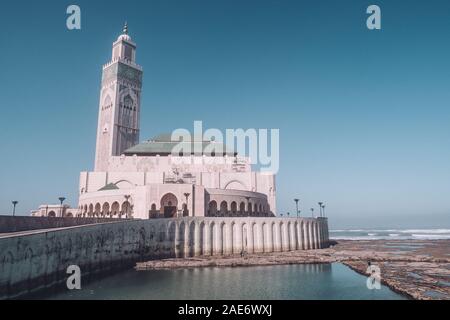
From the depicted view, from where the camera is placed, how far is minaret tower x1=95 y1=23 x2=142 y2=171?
7469 centimetres

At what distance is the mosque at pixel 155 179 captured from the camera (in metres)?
48.9

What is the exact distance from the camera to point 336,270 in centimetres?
3450

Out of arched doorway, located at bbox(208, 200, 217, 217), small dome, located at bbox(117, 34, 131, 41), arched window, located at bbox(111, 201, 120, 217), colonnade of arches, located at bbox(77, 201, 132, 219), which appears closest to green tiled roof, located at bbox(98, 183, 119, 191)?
colonnade of arches, located at bbox(77, 201, 132, 219)

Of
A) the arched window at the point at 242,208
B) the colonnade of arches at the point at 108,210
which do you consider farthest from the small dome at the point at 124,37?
the arched window at the point at 242,208

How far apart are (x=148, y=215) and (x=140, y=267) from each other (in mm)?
13125

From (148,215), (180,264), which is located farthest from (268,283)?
(148,215)

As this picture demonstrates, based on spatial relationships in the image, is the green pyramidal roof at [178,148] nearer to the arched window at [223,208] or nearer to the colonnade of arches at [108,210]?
the colonnade of arches at [108,210]

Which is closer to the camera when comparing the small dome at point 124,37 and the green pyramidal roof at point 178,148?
the green pyramidal roof at point 178,148

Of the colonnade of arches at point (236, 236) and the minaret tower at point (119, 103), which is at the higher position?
the minaret tower at point (119, 103)

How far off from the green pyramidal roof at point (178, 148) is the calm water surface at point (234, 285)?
37.0 meters

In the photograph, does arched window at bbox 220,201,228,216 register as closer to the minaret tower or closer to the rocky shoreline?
the rocky shoreline

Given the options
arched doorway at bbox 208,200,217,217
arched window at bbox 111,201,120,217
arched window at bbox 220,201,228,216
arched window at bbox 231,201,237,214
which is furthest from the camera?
arched window at bbox 231,201,237,214

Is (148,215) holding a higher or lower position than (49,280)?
higher
